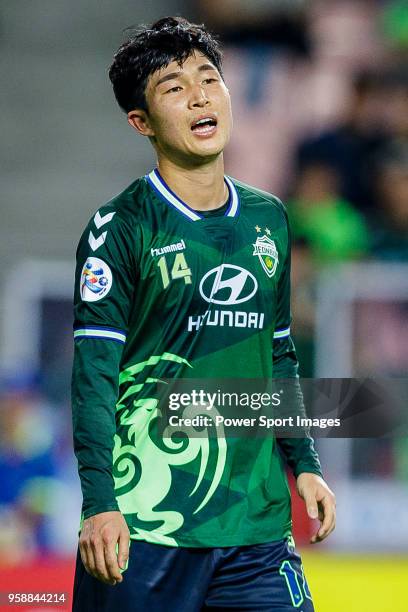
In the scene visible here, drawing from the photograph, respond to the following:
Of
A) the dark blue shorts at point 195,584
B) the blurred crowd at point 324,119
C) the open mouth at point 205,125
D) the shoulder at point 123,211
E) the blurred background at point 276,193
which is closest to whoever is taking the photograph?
the dark blue shorts at point 195,584

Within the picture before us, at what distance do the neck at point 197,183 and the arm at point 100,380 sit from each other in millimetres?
245

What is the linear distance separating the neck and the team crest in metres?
0.15

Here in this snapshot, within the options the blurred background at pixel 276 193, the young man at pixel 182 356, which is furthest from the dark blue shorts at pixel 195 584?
the blurred background at pixel 276 193

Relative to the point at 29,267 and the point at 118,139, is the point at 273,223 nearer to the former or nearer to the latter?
the point at 29,267

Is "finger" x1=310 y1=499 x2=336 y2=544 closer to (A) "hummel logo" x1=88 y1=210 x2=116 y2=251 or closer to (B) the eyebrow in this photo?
(A) "hummel logo" x1=88 y1=210 x2=116 y2=251

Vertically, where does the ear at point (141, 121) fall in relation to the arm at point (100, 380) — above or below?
above

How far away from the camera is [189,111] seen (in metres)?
2.99

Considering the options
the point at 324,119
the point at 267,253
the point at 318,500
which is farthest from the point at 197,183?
the point at 324,119

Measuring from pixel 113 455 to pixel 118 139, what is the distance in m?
6.72

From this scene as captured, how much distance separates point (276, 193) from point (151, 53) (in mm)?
5347

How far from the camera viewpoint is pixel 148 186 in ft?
9.96

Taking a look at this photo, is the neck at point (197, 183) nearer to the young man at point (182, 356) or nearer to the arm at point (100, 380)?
the young man at point (182, 356)

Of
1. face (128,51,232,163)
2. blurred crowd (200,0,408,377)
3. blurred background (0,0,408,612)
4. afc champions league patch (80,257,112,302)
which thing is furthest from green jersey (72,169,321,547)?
blurred crowd (200,0,408,377)

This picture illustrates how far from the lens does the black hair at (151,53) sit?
306 cm
